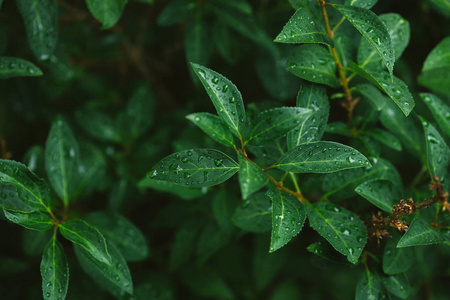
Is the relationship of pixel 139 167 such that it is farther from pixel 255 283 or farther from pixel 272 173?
pixel 255 283

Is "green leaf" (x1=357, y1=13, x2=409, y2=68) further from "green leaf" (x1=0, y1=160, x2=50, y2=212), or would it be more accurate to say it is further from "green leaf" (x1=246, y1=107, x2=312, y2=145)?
"green leaf" (x1=0, y1=160, x2=50, y2=212)

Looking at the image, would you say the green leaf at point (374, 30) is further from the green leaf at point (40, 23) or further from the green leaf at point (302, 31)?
the green leaf at point (40, 23)

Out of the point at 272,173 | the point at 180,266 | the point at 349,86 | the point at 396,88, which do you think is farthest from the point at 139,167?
the point at 396,88

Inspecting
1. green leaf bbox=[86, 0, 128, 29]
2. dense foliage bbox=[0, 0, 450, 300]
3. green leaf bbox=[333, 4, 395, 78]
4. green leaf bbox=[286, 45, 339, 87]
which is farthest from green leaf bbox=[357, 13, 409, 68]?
green leaf bbox=[86, 0, 128, 29]

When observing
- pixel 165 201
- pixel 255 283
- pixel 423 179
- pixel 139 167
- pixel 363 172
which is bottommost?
pixel 255 283

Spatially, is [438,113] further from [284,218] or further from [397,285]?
[284,218]

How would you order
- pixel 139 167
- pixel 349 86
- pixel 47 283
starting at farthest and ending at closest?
pixel 139 167 < pixel 349 86 < pixel 47 283

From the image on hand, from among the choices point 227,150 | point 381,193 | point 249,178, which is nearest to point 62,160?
point 227,150
